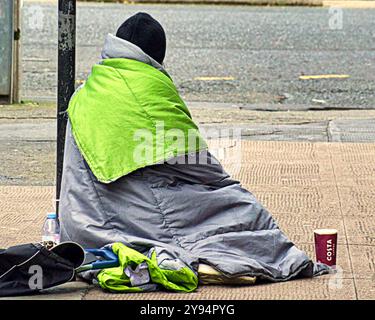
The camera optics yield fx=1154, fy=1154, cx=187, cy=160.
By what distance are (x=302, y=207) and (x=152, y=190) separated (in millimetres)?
2052

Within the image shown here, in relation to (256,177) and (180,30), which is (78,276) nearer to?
(256,177)

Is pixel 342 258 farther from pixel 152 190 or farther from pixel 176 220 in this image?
pixel 152 190

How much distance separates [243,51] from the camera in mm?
17531

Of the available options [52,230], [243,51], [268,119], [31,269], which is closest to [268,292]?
[31,269]

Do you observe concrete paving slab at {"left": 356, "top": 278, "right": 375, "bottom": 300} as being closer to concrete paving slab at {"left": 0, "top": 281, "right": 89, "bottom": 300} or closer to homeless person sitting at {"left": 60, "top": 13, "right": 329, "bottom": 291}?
homeless person sitting at {"left": 60, "top": 13, "right": 329, "bottom": 291}

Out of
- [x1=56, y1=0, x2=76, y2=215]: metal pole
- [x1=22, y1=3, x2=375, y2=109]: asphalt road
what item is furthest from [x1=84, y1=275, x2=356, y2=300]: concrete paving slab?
[x1=22, y1=3, x2=375, y2=109]: asphalt road

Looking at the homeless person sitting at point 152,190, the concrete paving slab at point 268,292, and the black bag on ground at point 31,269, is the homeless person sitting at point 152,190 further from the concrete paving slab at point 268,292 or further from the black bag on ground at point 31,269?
the black bag on ground at point 31,269

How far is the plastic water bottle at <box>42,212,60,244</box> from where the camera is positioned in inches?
246

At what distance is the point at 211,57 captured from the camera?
16734 millimetres

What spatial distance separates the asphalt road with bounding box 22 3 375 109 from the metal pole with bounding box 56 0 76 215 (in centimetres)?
643

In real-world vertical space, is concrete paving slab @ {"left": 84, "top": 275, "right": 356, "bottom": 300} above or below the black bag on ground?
below

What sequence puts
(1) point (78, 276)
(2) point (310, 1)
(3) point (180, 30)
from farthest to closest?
(2) point (310, 1) < (3) point (180, 30) < (1) point (78, 276)

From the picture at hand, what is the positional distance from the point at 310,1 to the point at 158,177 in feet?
69.3
